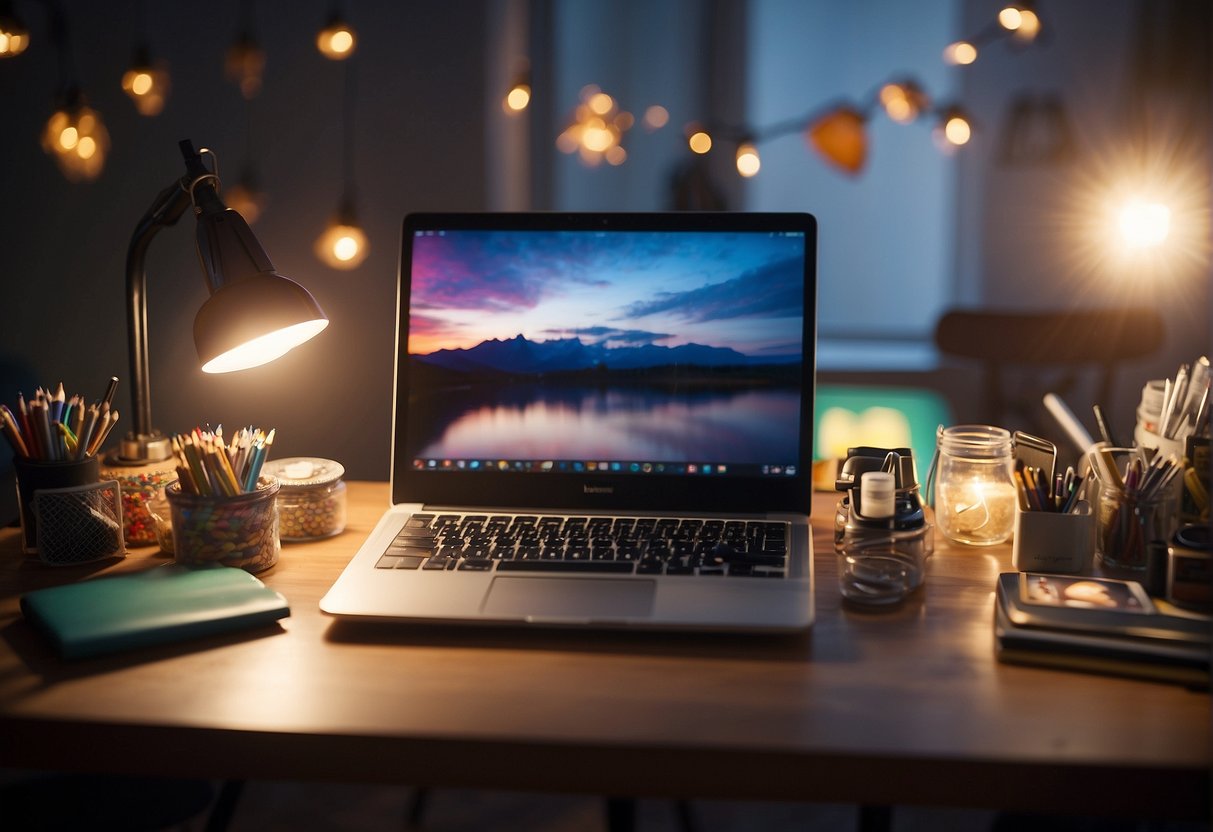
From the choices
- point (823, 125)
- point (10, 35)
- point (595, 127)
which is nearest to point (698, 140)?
point (595, 127)

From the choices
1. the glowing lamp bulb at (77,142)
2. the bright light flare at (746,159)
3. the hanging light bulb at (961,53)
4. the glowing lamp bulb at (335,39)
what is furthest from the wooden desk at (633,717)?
the hanging light bulb at (961,53)

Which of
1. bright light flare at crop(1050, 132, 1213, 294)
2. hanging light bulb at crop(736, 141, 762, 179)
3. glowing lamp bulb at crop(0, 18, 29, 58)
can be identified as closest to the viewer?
glowing lamp bulb at crop(0, 18, 29, 58)

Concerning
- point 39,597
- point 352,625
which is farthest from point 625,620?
point 39,597

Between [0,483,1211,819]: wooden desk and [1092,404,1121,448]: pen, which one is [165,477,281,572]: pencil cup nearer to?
[0,483,1211,819]: wooden desk

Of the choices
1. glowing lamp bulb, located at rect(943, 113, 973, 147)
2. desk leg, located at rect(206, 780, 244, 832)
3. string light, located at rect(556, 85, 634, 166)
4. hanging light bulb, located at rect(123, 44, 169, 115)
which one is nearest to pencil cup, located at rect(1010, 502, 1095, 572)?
desk leg, located at rect(206, 780, 244, 832)

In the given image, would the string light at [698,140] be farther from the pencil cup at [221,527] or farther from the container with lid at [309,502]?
the pencil cup at [221,527]

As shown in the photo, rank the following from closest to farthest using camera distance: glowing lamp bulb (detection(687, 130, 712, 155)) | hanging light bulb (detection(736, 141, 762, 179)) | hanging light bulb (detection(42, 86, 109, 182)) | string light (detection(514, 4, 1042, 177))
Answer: hanging light bulb (detection(42, 86, 109, 182)) < hanging light bulb (detection(736, 141, 762, 179)) < glowing lamp bulb (detection(687, 130, 712, 155)) < string light (detection(514, 4, 1042, 177))

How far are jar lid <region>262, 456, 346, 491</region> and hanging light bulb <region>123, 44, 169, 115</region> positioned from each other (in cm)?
119

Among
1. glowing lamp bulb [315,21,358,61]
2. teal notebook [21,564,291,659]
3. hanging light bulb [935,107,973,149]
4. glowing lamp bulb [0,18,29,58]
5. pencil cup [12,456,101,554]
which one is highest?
hanging light bulb [935,107,973,149]

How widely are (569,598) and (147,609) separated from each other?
374mm

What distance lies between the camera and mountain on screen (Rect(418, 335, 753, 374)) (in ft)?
3.91

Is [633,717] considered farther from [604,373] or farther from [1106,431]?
[1106,431]

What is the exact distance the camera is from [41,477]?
1.11m

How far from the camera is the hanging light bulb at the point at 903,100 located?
3820 mm
